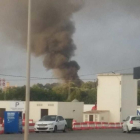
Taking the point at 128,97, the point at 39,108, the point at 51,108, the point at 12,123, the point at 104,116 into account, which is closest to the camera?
the point at 12,123

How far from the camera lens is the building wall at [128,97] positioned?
6288 cm

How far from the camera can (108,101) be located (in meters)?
64.1

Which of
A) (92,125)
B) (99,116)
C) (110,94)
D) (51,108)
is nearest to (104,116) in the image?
(99,116)

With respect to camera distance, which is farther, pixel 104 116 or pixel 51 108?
pixel 104 116

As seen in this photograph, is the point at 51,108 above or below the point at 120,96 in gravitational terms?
below

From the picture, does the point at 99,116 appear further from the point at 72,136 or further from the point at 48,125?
the point at 72,136

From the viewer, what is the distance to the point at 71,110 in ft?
199

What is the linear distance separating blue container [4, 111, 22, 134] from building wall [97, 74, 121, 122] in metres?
27.0

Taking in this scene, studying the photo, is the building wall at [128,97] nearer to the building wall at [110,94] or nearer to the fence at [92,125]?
the building wall at [110,94]

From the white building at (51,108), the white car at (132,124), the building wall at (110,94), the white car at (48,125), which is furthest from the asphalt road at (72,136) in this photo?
the building wall at (110,94)

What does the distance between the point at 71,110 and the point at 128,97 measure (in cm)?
797

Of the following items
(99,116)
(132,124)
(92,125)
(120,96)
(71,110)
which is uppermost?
(120,96)

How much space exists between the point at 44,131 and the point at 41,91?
59.2 meters

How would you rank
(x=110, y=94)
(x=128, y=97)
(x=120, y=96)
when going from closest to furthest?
(x=120, y=96) → (x=128, y=97) → (x=110, y=94)
